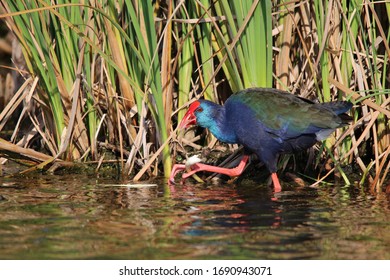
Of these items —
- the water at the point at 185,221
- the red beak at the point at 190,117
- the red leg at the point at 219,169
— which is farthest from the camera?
the red leg at the point at 219,169

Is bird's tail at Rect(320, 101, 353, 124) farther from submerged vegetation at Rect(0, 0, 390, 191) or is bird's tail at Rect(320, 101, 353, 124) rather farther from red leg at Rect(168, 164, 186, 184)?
red leg at Rect(168, 164, 186, 184)

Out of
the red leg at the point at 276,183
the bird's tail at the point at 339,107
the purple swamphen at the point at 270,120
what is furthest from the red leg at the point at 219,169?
the bird's tail at the point at 339,107

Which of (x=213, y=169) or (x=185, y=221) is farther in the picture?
(x=213, y=169)

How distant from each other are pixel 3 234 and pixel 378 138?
2.52 m

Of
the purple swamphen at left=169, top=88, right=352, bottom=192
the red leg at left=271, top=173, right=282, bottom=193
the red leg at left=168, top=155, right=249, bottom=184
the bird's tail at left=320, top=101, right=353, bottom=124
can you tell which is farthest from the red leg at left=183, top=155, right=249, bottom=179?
the bird's tail at left=320, top=101, right=353, bottom=124

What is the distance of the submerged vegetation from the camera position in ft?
16.2

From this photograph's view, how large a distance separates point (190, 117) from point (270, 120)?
1.67ft

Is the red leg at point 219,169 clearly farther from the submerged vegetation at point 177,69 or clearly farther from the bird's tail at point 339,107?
the bird's tail at point 339,107

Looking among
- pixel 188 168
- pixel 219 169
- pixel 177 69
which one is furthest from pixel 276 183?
pixel 177 69

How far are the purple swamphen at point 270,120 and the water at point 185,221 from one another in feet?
0.94

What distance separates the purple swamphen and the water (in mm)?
286

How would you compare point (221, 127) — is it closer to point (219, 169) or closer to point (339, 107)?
point (219, 169)

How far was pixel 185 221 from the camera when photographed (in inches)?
160

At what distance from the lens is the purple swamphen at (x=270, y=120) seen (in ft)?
15.8
